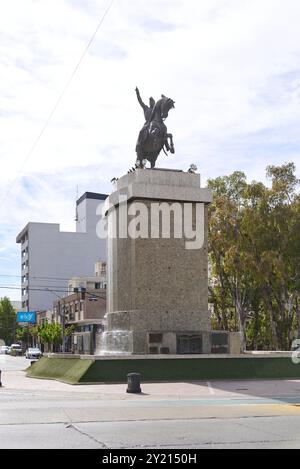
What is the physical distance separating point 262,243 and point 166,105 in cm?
1998

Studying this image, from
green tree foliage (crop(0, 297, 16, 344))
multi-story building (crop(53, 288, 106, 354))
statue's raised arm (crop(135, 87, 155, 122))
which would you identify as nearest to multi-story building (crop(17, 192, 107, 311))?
green tree foliage (crop(0, 297, 16, 344))

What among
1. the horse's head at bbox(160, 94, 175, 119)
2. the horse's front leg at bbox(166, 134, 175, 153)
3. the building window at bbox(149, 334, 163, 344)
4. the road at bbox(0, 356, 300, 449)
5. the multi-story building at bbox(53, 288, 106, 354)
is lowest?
the road at bbox(0, 356, 300, 449)

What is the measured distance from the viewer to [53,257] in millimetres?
127000

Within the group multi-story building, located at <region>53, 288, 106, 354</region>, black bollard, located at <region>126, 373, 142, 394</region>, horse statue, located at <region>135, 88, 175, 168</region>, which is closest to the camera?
black bollard, located at <region>126, 373, 142, 394</region>

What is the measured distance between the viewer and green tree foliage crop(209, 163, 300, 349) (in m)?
46.6

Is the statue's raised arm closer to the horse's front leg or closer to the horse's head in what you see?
the horse's head

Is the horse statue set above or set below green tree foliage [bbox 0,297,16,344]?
above

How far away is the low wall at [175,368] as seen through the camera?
82.8 feet

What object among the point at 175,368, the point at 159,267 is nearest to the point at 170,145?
the point at 159,267

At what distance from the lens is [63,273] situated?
4921 inches

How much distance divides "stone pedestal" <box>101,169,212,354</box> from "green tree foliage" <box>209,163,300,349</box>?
694 inches

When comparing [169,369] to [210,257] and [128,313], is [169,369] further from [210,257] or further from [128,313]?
[210,257]

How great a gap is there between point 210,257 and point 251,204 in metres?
5.87

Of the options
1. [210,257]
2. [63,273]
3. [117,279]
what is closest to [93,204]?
[63,273]
